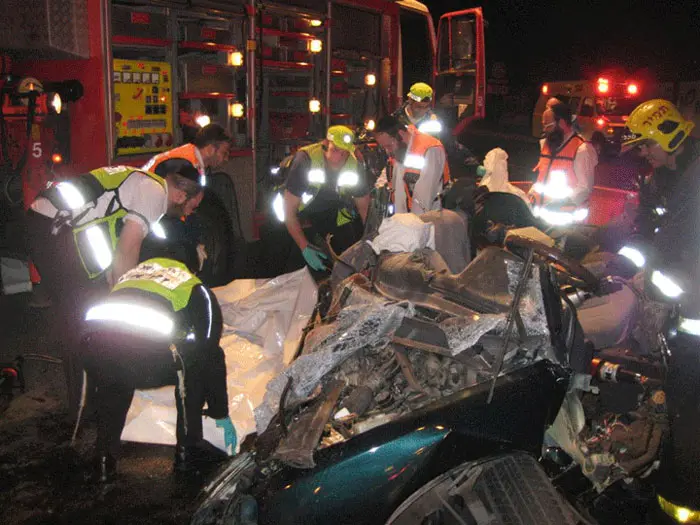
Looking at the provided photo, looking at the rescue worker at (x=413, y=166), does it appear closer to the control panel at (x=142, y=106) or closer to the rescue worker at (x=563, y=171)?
the rescue worker at (x=563, y=171)

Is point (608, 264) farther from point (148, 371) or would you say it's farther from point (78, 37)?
point (78, 37)

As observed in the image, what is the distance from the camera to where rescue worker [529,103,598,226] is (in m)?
5.69

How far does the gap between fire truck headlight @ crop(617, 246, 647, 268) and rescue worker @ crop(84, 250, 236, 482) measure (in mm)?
2227

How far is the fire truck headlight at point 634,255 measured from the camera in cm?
385

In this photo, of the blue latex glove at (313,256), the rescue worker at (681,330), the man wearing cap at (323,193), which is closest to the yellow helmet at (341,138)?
the man wearing cap at (323,193)

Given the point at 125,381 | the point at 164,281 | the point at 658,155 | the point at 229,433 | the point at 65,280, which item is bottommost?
the point at 229,433

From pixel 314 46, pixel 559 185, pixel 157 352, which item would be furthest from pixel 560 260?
pixel 314 46

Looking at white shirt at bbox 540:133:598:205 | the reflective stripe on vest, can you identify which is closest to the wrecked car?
white shirt at bbox 540:133:598:205

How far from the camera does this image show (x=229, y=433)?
12.4 feet

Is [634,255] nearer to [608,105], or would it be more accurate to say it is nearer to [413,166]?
[413,166]

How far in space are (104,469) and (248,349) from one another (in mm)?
1467

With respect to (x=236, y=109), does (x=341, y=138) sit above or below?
below

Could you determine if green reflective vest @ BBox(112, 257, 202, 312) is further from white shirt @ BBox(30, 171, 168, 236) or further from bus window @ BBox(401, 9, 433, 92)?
bus window @ BBox(401, 9, 433, 92)

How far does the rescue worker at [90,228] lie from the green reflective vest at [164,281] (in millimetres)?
519
